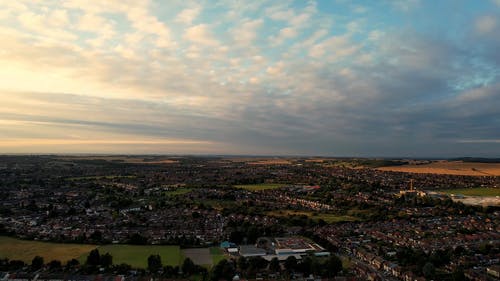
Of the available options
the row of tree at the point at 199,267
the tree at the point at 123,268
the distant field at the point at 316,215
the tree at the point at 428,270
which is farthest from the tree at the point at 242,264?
the distant field at the point at 316,215

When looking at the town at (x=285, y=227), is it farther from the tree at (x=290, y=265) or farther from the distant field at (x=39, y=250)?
the distant field at (x=39, y=250)

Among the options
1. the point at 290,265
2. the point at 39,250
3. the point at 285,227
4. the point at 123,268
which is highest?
the point at 290,265

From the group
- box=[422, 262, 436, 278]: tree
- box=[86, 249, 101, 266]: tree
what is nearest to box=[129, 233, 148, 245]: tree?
box=[86, 249, 101, 266]: tree

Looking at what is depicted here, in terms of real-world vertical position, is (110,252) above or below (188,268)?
below

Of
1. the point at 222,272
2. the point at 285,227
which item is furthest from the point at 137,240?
the point at 285,227

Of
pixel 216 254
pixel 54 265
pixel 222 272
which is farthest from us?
pixel 216 254

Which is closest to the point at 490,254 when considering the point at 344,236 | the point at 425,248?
the point at 425,248

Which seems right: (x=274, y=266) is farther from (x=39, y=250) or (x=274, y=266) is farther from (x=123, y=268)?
(x=39, y=250)
